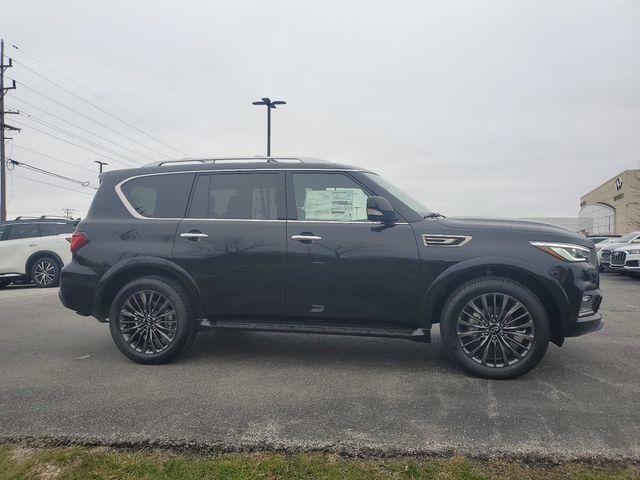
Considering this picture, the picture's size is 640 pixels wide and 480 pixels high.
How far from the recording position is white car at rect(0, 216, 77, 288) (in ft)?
39.8

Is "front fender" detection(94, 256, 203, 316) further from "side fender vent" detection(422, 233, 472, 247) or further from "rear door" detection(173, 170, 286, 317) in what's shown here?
"side fender vent" detection(422, 233, 472, 247)

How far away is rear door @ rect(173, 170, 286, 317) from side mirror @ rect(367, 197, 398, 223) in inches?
32.5

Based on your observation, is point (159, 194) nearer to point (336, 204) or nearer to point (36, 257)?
point (336, 204)

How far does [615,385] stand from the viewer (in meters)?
3.82

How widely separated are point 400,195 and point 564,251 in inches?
59.5

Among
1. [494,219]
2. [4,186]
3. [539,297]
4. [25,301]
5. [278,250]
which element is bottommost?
[25,301]

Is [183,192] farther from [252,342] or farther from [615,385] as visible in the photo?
[615,385]

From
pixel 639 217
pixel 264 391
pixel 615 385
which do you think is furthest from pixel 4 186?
pixel 639 217

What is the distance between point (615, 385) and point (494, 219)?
1.69 metres

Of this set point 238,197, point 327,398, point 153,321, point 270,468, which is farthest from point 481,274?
point 153,321

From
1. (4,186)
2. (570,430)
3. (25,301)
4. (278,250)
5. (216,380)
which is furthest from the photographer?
(4,186)

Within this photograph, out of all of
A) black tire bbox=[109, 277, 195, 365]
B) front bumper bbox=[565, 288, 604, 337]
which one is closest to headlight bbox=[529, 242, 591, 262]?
front bumper bbox=[565, 288, 604, 337]

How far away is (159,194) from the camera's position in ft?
15.5

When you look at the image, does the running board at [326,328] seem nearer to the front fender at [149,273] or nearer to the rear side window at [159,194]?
the front fender at [149,273]
